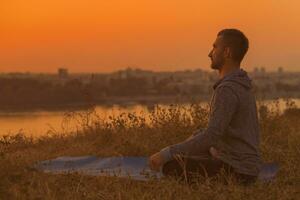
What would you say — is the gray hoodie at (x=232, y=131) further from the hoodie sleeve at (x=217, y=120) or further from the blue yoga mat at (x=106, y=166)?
the blue yoga mat at (x=106, y=166)

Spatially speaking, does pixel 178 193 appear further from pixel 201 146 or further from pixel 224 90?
pixel 224 90

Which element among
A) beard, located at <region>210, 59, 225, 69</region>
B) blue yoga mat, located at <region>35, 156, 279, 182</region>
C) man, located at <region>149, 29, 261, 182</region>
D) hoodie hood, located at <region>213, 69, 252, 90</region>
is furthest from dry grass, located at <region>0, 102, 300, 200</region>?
beard, located at <region>210, 59, 225, 69</region>

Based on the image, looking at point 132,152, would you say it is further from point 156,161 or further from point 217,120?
point 217,120

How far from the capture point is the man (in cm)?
512

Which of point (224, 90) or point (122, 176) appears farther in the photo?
point (122, 176)

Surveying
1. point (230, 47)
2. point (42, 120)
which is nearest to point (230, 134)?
point (230, 47)

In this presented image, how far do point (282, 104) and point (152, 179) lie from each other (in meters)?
5.95

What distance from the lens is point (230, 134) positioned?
523 cm

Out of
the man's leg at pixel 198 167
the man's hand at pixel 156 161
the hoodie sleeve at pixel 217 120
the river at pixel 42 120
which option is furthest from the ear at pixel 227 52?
the river at pixel 42 120

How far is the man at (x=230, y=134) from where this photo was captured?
5.12 metres

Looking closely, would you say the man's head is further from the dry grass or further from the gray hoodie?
the dry grass

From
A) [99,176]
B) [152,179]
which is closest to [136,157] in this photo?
[99,176]

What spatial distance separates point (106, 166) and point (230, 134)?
1954 millimetres

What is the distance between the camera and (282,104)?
1062 cm
